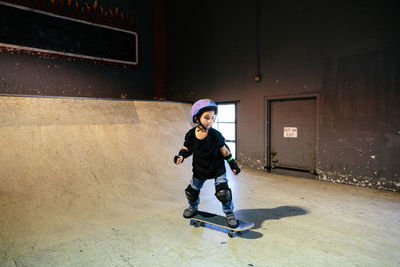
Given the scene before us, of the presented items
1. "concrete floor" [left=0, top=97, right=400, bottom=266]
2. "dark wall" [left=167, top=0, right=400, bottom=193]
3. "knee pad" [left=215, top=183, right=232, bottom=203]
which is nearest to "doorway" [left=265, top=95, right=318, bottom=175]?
"dark wall" [left=167, top=0, right=400, bottom=193]

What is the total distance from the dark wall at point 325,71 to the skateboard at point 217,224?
305 centimetres

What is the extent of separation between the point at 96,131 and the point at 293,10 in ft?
14.9

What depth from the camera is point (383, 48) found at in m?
4.37

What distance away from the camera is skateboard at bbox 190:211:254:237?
2.67 meters

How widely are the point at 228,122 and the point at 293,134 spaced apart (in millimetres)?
1791

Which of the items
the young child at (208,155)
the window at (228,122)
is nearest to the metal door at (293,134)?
the window at (228,122)

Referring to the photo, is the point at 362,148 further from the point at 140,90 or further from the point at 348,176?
the point at 140,90

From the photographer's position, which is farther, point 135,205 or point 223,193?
point 135,205

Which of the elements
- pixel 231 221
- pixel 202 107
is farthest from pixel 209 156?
pixel 231 221

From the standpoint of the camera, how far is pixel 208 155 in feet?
9.23

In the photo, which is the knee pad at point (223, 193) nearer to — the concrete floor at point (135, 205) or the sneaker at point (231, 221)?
the sneaker at point (231, 221)

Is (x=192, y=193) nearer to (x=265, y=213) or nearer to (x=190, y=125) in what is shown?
(x=265, y=213)

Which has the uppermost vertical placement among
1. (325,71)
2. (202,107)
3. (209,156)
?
(325,71)

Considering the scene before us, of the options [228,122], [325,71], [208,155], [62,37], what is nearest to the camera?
[208,155]
